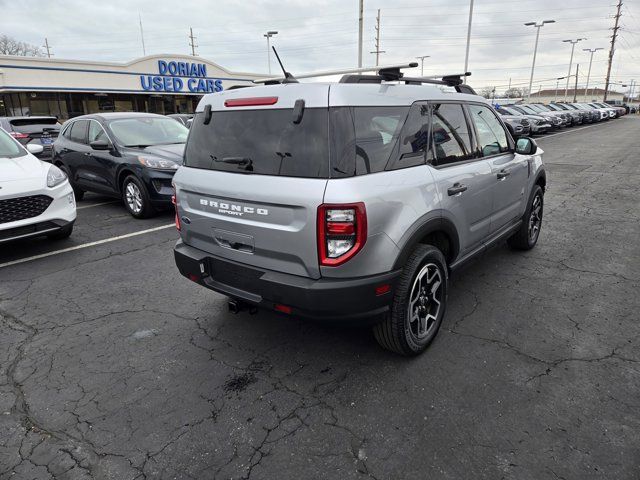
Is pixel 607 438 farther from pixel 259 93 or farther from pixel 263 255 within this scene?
pixel 259 93

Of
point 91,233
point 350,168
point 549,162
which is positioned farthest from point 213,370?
point 549,162

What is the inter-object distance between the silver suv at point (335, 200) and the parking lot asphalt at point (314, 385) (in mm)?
467

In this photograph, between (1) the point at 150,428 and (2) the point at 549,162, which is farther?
(2) the point at 549,162

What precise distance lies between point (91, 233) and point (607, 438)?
6778mm

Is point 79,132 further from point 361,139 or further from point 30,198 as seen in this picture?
point 361,139

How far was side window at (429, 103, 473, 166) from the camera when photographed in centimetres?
329

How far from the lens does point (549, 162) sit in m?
13.2

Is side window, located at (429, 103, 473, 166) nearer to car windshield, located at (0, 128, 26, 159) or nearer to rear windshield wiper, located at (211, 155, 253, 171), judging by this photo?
rear windshield wiper, located at (211, 155, 253, 171)

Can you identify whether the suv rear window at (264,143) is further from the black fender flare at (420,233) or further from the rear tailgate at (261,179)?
the black fender flare at (420,233)

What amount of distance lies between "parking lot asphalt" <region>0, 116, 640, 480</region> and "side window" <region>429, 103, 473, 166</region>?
1.37m

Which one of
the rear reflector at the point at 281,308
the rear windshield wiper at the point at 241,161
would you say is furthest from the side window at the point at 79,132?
the rear reflector at the point at 281,308

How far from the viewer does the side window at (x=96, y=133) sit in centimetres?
779

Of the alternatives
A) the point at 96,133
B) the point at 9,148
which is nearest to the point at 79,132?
the point at 96,133

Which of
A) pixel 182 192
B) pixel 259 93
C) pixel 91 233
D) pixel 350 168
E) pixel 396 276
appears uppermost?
pixel 259 93
